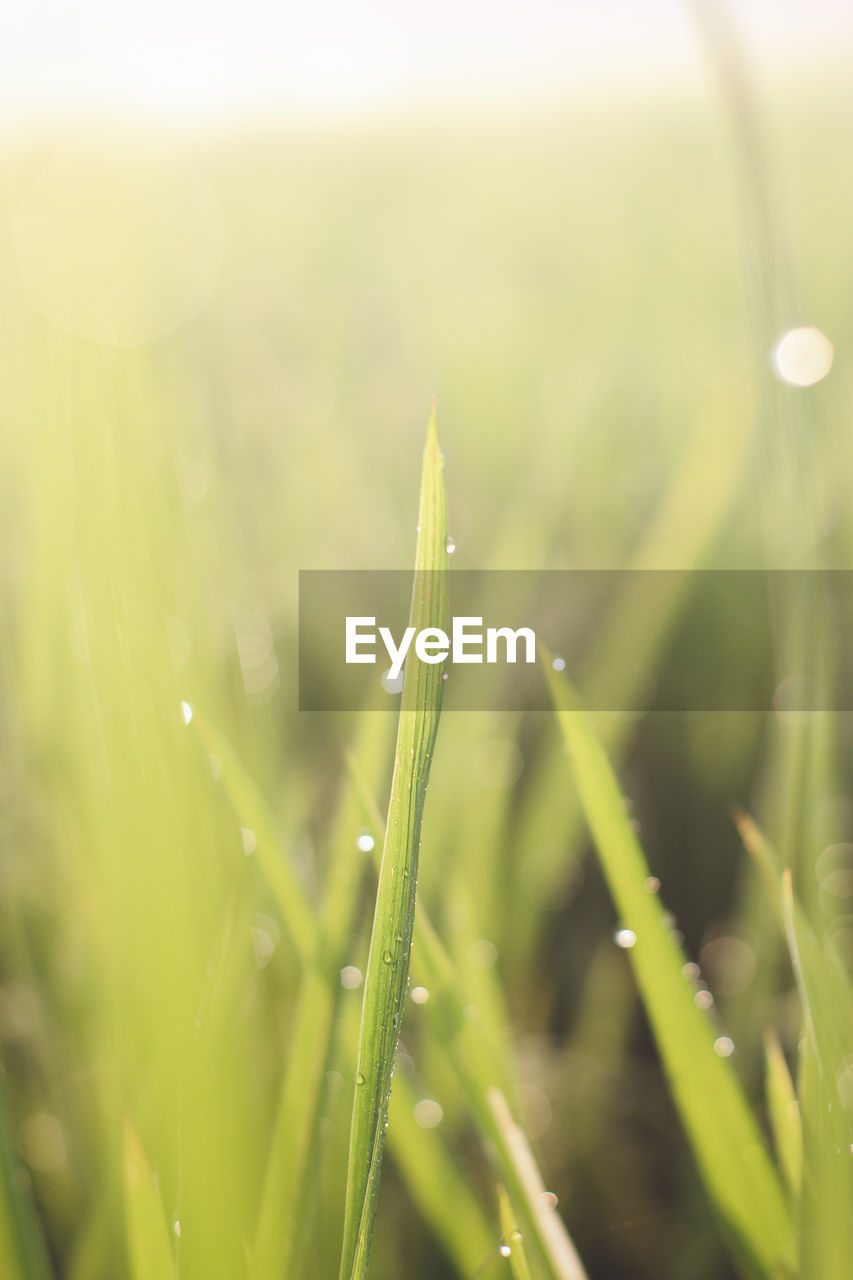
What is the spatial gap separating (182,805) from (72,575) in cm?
12

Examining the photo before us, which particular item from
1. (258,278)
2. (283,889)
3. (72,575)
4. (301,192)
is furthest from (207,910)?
(301,192)

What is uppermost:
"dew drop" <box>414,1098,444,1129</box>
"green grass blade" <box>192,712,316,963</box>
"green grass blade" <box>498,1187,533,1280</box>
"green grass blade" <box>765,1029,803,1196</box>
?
"green grass blade" <box>192,712,316,963</box>

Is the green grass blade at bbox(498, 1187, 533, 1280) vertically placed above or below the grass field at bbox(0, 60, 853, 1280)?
below

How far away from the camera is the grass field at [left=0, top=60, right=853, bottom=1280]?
239 millimetres

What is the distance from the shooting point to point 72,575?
1.08 feet

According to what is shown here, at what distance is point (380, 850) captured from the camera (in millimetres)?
244

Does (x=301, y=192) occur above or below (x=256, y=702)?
above

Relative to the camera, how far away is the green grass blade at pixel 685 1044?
242 millimetres

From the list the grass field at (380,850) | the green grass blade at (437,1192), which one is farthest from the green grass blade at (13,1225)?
the green grass blade at (437,1192)

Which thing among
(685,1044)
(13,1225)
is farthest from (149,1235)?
(685,1044)

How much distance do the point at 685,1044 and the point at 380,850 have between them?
98 mm

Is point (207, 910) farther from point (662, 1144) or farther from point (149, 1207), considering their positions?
point (662, 1144)

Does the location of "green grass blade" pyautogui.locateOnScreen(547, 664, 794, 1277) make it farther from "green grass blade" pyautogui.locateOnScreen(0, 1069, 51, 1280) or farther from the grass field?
"green grass blade" pyautogui.locateOnScreen(0, 1069, 51, 1280)

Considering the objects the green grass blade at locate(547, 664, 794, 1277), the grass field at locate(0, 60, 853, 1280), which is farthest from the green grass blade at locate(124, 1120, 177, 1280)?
the green grass blade at locate(547, 664, 794, 1277)
